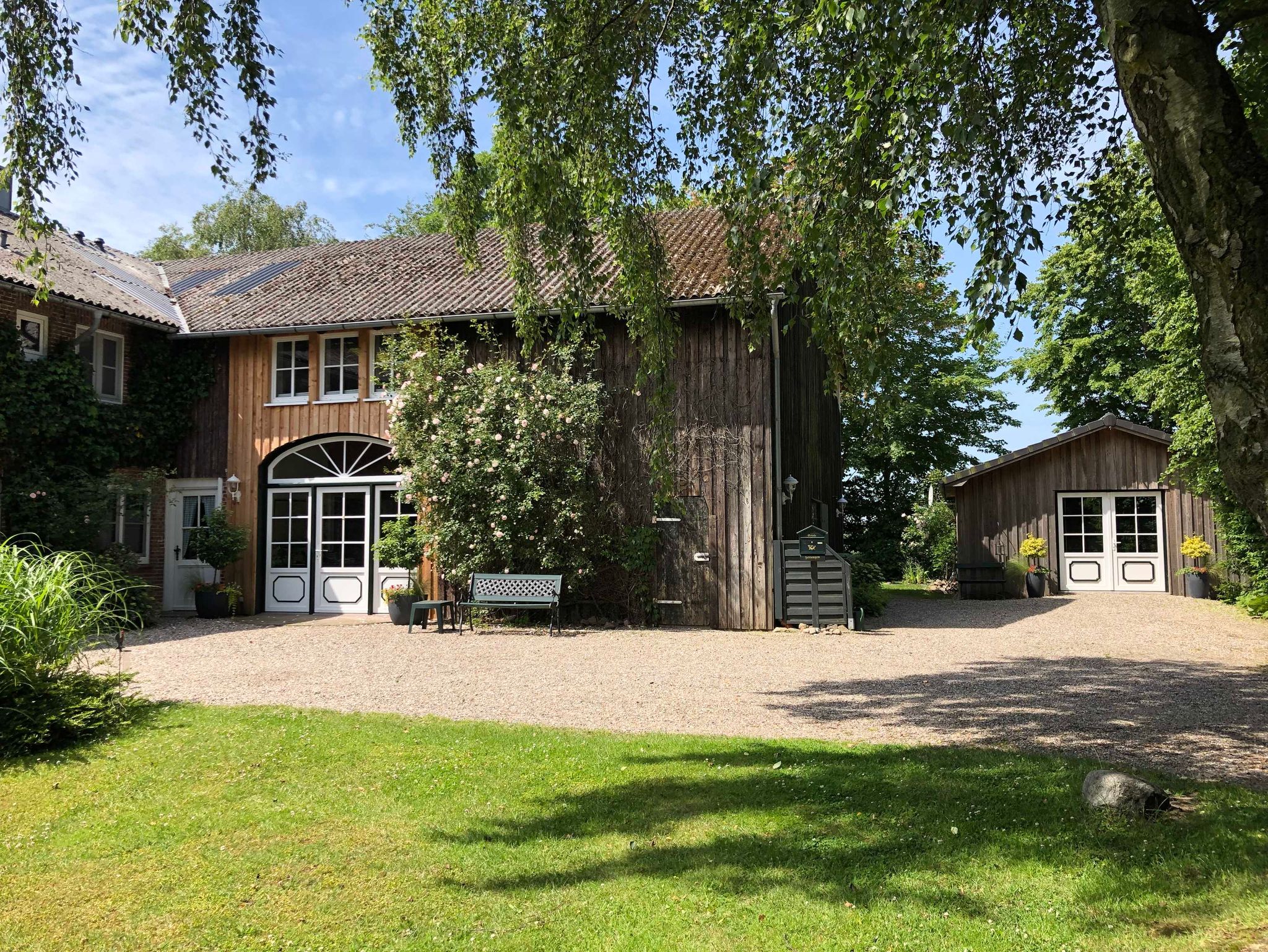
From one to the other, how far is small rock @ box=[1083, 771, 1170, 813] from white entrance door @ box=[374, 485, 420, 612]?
1299 centimetres

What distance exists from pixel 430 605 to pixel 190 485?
6440 mm

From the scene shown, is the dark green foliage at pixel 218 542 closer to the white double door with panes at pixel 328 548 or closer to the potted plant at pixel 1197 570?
the white double door with panes at pixel 328 548

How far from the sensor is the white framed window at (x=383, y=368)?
15.3 metres

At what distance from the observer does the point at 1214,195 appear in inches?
A: 127

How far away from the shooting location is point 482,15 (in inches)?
246

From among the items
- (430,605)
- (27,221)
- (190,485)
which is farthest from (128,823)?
(190,485)

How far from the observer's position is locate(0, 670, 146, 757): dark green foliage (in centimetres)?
597

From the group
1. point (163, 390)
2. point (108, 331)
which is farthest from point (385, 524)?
point (108, 331)

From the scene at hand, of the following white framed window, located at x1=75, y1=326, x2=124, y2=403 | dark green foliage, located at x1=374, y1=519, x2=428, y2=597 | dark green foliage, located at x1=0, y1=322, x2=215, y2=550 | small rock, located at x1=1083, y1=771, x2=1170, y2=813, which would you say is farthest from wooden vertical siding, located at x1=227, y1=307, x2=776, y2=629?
small rock, located at x1=1083, y1=771, x2=1170, y2=813

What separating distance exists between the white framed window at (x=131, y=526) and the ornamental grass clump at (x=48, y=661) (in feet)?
29.3

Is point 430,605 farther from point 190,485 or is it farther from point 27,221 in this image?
point 27,221

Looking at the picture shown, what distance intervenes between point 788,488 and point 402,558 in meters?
6.54

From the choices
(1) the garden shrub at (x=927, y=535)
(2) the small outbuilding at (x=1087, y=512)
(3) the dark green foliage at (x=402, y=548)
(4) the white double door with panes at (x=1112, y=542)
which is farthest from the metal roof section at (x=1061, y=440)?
(3) the dark green foliage at (x=402, y=548)

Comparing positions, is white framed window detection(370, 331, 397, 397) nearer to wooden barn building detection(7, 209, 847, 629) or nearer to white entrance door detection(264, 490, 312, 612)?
wooden barn building detection(7, 209, 847, 629)
